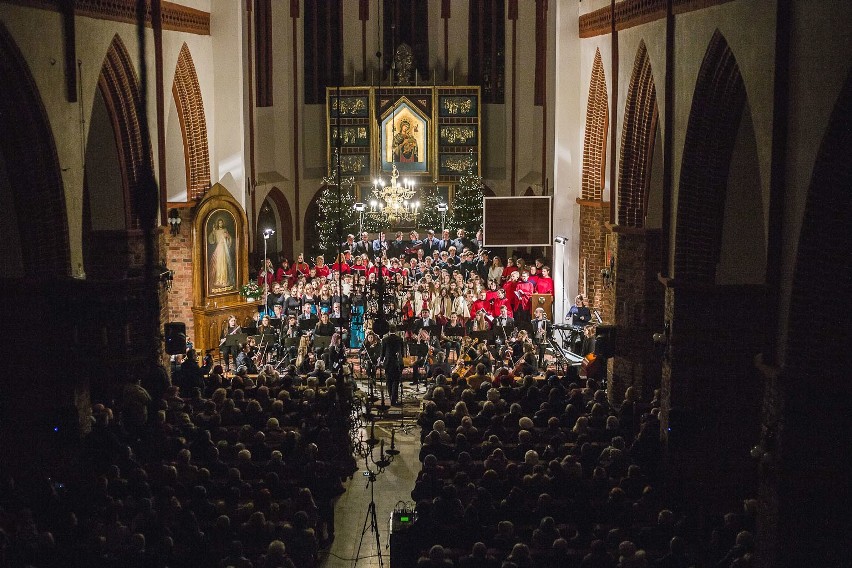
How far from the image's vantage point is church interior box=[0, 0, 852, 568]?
1270cm

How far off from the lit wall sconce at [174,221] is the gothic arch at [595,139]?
934cm

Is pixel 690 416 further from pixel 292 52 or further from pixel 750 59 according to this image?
pixel 292 52

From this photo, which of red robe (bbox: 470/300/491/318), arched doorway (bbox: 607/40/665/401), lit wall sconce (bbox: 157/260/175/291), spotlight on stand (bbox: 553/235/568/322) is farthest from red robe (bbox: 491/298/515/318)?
lit wall sconce (bbox: 157/260/175/291)

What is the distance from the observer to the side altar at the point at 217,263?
25828 mm

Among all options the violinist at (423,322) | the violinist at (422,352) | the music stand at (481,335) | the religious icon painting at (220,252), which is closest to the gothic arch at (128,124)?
the religious icon painting at (220,252)

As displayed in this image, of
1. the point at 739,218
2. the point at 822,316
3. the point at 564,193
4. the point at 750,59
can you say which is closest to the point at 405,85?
the point at 564,193

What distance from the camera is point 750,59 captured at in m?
14.0

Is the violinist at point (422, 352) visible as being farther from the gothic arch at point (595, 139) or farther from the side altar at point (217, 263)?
the gothic arch at point (595, 139)

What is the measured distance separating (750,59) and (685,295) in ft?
13.7

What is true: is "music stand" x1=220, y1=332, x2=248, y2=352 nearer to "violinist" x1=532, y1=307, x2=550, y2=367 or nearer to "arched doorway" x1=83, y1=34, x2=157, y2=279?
"arched doorway" x1=83, y1=34, x2=157, y2=279

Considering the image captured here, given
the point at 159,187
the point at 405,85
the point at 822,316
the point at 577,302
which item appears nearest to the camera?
the point at 822,316

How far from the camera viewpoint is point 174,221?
2445 cm

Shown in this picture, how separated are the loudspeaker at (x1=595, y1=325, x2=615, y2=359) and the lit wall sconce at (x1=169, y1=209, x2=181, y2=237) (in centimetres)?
901

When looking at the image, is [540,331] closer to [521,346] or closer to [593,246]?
[521,346]
